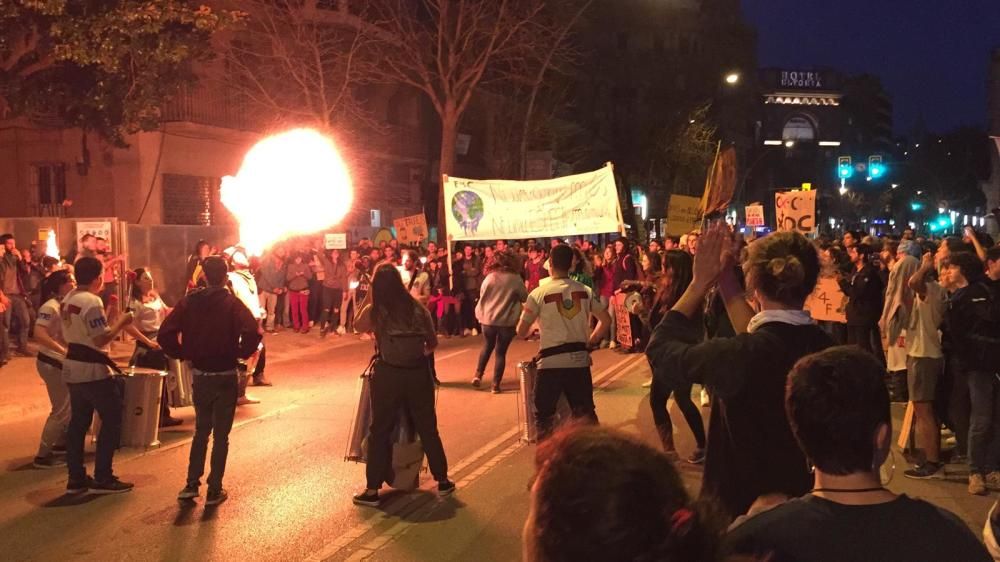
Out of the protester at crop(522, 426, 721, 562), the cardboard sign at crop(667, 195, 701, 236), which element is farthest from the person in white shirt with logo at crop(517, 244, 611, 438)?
the cardboard sign at crop(667, 195, 701, 236)

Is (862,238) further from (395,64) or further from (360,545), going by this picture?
(395,64)

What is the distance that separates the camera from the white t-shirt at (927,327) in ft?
23.8

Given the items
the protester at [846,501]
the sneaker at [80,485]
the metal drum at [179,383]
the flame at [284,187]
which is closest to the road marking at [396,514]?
the sneaker at [80,485]

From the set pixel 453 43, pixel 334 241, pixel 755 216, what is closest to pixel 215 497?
pixel 334 241

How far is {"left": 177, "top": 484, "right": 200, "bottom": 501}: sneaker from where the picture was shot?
21.9ft

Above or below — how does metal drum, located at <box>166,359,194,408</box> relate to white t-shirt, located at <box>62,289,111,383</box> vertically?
below

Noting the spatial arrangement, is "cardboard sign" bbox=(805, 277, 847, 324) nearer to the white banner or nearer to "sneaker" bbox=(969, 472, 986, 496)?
the white banner

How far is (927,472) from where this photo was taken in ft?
23.5

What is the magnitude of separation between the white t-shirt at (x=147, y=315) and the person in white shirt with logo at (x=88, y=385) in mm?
2587

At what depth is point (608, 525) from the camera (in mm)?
1598

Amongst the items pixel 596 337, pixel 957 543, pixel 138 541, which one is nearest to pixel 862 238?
pixel 596 337

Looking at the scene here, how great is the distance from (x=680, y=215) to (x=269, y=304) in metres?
9.05

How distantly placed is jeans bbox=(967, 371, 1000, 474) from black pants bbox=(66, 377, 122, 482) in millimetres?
6518

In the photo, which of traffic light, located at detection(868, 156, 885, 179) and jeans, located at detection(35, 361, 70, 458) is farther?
traffic light, located at detection(868, 156, 885, 179)
